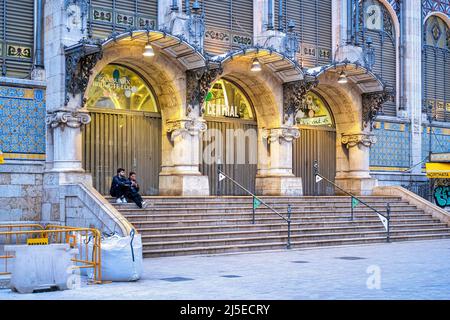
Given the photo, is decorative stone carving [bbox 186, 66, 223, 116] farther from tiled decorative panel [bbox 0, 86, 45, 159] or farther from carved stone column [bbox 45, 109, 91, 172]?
tiled decorative panel [bbox 0, 86, 45, 159]

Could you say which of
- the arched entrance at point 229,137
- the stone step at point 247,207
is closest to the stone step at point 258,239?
the stone step at point 247,207

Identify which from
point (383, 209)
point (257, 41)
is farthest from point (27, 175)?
point (383, 209)

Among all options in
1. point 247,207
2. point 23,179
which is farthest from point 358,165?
point 23,179

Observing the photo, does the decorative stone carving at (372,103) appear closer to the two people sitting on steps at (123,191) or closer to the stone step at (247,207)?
the stone step at (247,207)

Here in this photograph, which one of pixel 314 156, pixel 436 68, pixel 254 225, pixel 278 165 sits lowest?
pixel 254 225

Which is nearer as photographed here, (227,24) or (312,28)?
(227,24)

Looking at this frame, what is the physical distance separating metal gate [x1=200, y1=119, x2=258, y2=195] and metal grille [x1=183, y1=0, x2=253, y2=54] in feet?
9.74

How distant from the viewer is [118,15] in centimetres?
2509

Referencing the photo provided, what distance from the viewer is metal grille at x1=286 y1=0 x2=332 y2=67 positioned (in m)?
29.8

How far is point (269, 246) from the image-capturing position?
21844 mm

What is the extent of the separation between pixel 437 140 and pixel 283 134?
404 inches

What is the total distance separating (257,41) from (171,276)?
48.7ft

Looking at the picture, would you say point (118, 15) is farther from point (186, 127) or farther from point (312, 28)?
point (312, 28)

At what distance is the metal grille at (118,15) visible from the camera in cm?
2447
